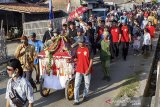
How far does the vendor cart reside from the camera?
978 cm

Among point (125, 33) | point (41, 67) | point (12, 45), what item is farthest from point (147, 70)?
point (12, 45)

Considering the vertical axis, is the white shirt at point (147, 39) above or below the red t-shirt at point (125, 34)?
below

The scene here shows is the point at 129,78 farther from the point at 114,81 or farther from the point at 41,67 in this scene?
the point at 41,67

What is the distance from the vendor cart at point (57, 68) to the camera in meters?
9.78

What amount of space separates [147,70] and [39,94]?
5.14m

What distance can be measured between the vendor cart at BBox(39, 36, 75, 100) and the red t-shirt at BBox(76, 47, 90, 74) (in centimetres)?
36

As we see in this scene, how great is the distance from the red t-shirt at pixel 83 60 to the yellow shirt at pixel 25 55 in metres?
1.41

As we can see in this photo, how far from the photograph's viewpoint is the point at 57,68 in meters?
9.89

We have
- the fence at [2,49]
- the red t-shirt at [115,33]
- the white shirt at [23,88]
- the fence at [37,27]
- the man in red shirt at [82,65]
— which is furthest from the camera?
the fence at [37,27]

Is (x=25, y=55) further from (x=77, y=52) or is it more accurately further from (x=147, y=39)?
(x=147, y=39)

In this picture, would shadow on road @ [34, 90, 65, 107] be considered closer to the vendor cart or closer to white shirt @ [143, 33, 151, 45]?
the vendor cart

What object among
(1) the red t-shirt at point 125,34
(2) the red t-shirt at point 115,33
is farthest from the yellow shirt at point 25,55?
(1) the red t-shirt at point 125,34

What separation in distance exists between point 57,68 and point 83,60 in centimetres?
88

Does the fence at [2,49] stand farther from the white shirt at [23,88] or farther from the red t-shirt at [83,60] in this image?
the white shirt at [23,88]
